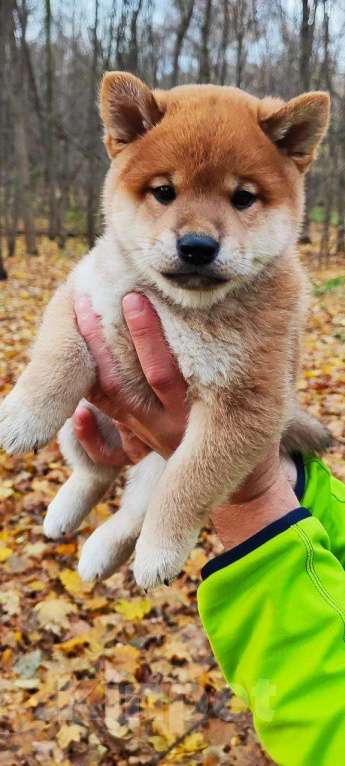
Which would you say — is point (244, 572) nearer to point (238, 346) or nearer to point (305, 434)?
point (238, 346)

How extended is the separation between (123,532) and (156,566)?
73 centimetres

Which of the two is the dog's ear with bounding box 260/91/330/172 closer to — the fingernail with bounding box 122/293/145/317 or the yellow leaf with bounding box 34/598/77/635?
the fingernail with bounding box 122/293/145/317

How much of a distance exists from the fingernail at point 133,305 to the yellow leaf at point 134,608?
3.00 meters

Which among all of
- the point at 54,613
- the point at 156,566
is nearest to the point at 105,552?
the point at 156,566

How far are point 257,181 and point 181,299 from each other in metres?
0.48

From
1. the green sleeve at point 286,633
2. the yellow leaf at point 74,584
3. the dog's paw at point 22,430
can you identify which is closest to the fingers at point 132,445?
the dog's paw at point 22,430

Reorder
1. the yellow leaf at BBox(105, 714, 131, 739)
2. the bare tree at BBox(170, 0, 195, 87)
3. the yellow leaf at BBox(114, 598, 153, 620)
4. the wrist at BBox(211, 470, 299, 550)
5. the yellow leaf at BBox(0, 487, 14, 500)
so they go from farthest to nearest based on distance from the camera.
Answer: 1. the bare tree at BBox(170, 0, 195, 87)
2. the yellow leaf at BBox(0, 487, 14, 500)
3. the yellow leaf at BBox(114, 598, 153, 620)
4. the yellow leaf at BBox(105, 714, 131, 739)
5. the wrist at BBox(211, 470, 299, 550)

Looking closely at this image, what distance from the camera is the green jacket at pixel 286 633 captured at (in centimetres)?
168

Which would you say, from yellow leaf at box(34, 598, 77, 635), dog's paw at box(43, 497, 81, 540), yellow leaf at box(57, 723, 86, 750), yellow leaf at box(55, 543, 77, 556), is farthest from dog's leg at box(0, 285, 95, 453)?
yellow leaf at box(55, 543, 77, 556)

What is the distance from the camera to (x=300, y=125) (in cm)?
232

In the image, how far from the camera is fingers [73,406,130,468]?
273 cm

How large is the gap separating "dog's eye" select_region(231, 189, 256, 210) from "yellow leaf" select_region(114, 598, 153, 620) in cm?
330

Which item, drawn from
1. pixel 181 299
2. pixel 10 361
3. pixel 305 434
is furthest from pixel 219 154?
pixel 10 361

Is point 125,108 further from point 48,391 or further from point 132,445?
point 132,445
